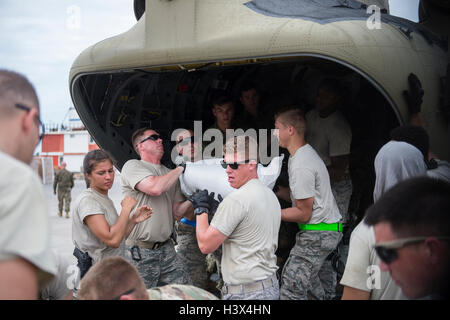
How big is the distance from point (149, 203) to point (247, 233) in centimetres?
127

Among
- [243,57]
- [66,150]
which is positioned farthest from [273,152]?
[66,150]

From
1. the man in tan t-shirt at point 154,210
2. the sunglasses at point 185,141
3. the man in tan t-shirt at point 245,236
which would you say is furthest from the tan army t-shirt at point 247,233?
the sunglasses at point 185,141

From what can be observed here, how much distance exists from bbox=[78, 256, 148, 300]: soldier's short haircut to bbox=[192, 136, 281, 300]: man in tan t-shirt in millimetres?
919

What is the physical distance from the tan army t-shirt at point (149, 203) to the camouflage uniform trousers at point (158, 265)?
10 centimetres

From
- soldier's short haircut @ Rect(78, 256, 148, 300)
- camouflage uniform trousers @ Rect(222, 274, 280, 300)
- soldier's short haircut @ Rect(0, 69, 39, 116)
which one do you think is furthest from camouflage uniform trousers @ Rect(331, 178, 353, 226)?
soldier's short haircut @ Rect(0, 69, 39, 116)

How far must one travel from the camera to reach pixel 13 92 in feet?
5.27


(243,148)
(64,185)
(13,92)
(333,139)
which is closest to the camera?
(13,92)

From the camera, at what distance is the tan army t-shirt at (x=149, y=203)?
377 centimetres

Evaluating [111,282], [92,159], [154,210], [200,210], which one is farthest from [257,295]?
[92,159]

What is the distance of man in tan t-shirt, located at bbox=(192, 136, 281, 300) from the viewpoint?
2.79 meters

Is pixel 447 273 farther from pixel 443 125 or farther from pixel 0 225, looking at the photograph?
pixel 443 125

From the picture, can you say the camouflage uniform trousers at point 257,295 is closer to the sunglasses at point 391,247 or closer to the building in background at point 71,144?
the sunglasses at point 391,247

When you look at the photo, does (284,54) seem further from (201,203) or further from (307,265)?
(307,265)
